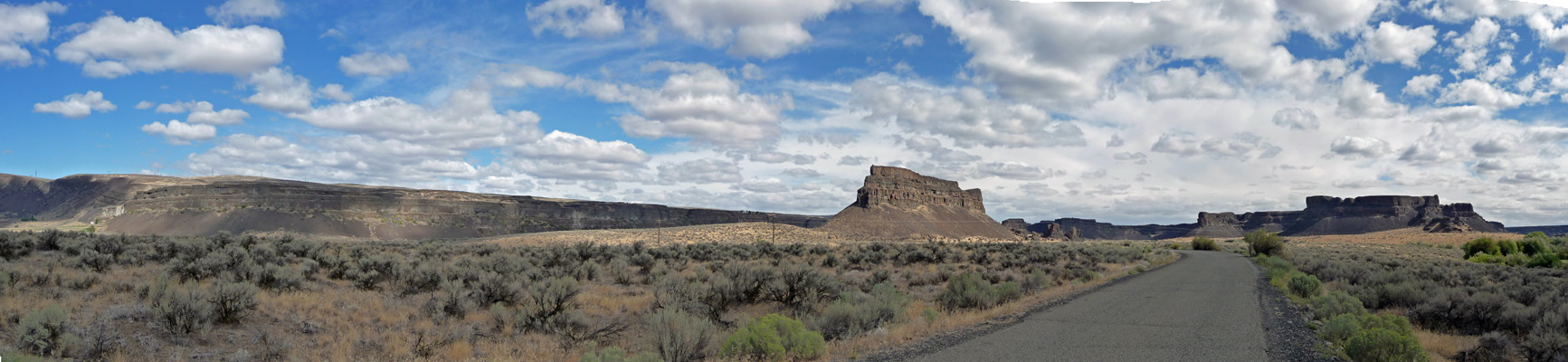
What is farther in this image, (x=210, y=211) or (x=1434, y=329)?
(x=210, y=211)

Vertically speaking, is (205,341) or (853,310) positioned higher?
(853,310)

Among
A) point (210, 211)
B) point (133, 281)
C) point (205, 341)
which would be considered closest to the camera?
point (205, 341)

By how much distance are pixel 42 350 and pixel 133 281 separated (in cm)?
762

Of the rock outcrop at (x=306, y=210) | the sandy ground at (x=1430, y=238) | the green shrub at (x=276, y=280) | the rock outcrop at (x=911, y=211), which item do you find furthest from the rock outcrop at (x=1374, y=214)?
the green shrub at (x=276, y=280)

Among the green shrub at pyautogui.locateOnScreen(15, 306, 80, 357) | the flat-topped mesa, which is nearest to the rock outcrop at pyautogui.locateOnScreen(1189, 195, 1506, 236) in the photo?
the flat-topped mesa

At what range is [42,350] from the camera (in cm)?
862

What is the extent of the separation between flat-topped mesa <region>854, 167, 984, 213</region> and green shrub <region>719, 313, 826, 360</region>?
338 feet

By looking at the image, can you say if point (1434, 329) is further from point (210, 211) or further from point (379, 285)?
point (210, 211)

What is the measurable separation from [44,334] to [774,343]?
31.2 ft

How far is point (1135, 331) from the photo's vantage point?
10.8 metres

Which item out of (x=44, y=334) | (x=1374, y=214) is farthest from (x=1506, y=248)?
(x=1374, y=214)

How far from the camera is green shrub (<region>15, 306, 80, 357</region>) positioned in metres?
8.68

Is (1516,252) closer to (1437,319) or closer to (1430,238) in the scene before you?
(1437,319)

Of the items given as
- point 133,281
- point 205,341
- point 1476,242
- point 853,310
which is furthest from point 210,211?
point 1476,242
